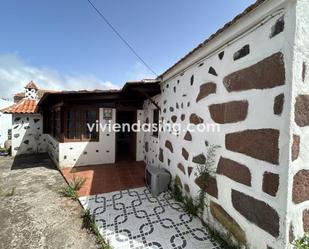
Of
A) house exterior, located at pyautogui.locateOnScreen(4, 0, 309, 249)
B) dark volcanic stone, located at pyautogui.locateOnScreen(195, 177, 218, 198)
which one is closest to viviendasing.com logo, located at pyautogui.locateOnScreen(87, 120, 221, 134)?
house exterior, located at pyautogui.locateOnScreen(4, 0, 309, 249)

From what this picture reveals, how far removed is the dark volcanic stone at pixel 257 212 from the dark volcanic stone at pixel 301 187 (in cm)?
28

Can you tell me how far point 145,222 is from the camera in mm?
3059

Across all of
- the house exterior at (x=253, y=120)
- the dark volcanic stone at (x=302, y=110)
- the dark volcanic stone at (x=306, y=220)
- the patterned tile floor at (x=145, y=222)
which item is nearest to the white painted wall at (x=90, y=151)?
the patterned tile floor at (x=145, y=222)

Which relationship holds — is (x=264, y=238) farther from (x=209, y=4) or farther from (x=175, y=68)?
(x=209, y=4)

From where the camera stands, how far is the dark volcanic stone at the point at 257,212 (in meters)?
1.73

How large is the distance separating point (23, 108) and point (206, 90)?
32.5 ft

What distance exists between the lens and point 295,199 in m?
1.68

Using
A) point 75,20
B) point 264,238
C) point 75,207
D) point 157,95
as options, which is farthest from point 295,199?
point 75,20

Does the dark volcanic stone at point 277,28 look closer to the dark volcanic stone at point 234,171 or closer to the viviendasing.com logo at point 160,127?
the viviendasing.com logo at point 160,127

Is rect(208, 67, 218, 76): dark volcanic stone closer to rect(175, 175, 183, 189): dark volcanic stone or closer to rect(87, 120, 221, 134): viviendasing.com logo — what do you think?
rect(87, 120, 221, 134): viviendasing.com logo

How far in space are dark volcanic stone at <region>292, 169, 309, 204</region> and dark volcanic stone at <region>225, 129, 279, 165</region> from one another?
277 millimetres

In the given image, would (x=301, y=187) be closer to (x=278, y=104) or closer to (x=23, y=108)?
(x=278, y=104)

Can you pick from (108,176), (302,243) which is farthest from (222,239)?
(108,176)

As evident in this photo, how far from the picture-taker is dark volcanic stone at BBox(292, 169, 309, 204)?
1.67 metres
